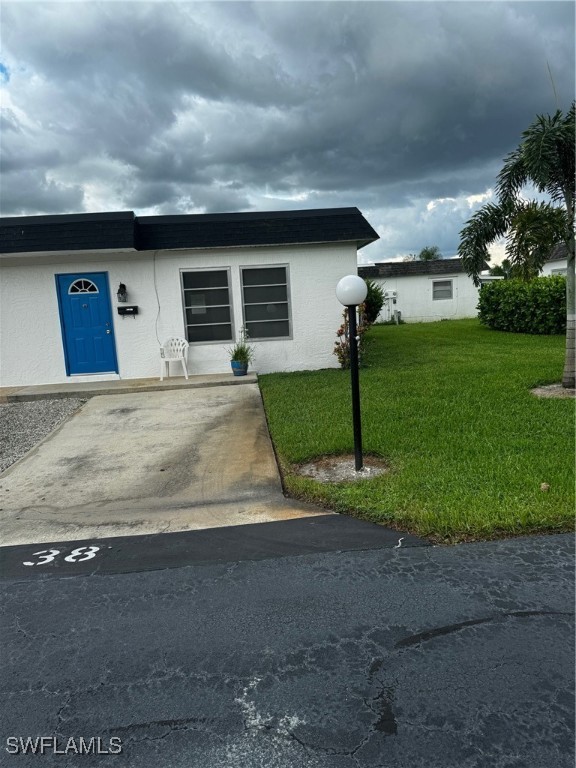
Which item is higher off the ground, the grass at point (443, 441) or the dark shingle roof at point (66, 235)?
the dark shingle roof at point (66, 235)

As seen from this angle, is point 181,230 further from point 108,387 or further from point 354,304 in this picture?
point 354,304

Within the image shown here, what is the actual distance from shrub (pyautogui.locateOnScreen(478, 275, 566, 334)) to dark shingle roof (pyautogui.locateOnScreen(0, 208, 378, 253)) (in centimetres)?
716

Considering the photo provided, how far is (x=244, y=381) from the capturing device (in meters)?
10.1

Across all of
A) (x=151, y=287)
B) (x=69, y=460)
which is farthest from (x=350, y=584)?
(x=151, y=287)

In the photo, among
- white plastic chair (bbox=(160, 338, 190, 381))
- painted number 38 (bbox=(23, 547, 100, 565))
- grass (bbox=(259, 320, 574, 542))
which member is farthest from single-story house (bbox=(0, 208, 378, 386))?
painted number 38 (bbox=(23, 547, 100, 565))

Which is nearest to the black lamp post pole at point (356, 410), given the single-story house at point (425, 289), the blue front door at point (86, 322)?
the blue front door at point (86, 322)

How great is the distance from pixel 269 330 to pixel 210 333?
1.23 meters

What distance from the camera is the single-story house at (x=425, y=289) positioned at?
25250 millimetres

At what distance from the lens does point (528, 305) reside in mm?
15578

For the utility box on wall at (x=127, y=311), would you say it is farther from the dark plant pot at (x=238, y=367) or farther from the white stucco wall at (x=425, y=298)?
the white stucco wall at (x=425, y=298)

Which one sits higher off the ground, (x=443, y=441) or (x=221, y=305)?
(x=221, y=305)

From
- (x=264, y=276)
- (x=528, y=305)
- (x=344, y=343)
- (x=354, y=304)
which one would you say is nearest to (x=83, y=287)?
(x=264, y=276)

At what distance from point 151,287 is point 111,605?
8.41 meters

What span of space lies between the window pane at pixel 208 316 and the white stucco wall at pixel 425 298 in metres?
15.6
